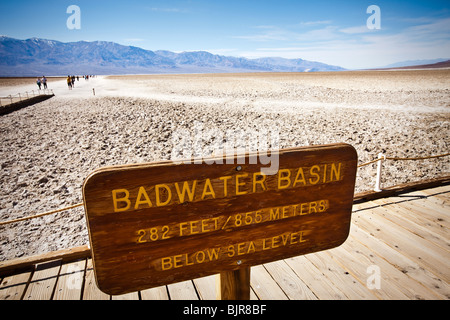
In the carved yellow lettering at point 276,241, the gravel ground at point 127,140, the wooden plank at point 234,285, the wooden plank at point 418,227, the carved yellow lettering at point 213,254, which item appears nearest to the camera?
the carved yellow lettering at point 213,254

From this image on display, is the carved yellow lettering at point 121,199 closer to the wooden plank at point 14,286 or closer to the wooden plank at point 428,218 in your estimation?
the wooden plank at point 14,286

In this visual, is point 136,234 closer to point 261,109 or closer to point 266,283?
point 266,283

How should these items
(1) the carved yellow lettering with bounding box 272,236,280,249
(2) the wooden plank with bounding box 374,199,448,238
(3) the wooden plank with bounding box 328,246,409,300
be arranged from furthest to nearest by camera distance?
(2) the wooden plank with bounding box 374,199,448,238, (3) the wooden plank with bounding box 328,246,409,300, (1) the carved yellow lettering with bounding box 272,236,280,249

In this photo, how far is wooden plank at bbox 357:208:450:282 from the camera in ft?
9.48

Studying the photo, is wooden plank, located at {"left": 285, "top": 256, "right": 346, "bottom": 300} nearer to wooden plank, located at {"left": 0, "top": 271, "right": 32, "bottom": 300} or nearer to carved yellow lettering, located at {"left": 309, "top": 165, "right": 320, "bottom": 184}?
carved yellow lettering, located at {"left": 309, "top": 165, "right": 320, "bottom": 184}

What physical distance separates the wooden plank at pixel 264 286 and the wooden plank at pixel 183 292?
0.59 metres

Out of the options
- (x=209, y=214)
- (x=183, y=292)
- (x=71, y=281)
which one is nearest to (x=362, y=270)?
(x=183, y=292)

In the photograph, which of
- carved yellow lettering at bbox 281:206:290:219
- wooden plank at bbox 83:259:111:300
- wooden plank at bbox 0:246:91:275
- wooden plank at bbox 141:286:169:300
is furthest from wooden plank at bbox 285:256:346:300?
wooden plank at bbox 0:246:91:275

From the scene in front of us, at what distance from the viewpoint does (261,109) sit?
61.1ft

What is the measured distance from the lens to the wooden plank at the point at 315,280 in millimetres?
2557

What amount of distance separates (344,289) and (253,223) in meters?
1.74

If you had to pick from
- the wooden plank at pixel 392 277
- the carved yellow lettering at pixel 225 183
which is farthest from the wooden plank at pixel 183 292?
the wooden plank at pixel 392 277

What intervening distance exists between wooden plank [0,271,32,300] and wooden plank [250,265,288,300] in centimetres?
223
